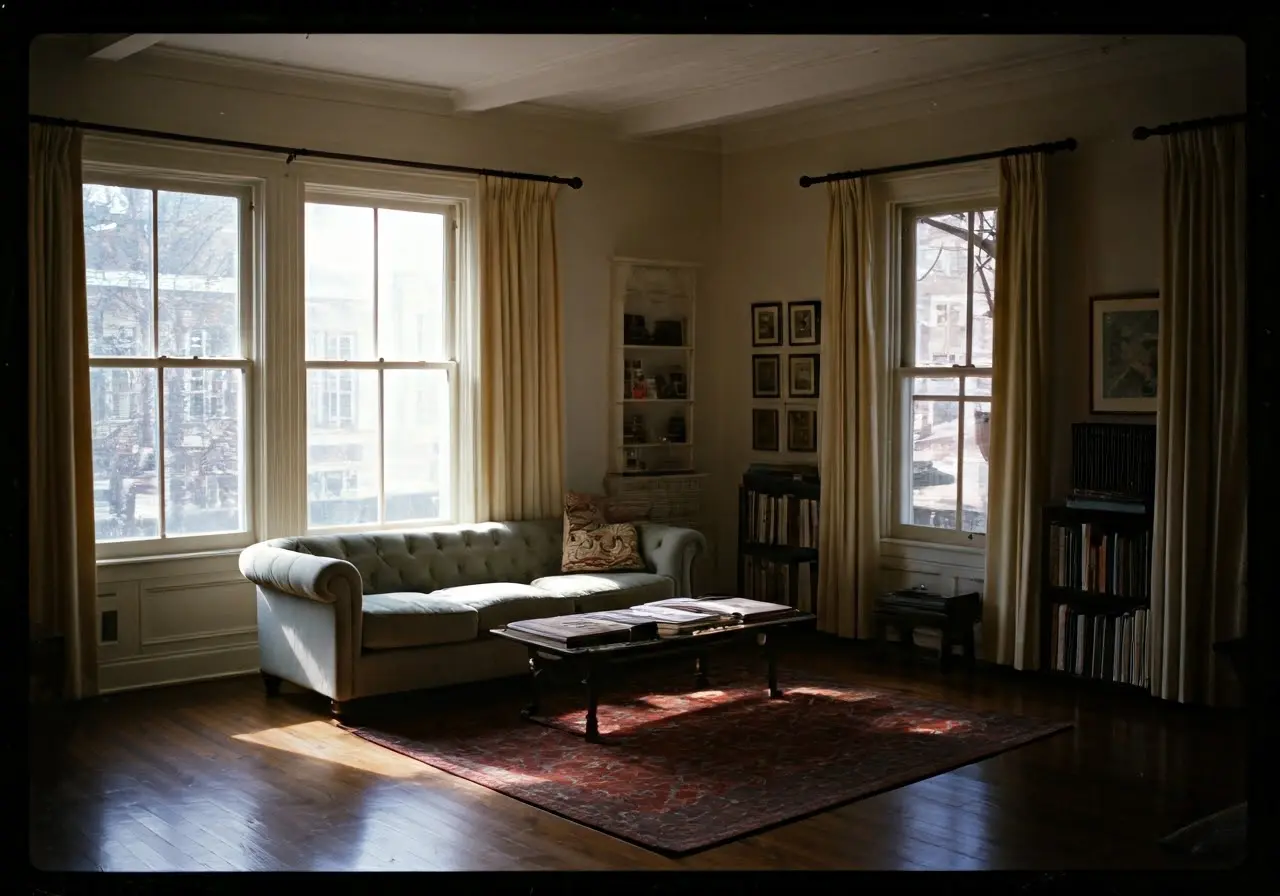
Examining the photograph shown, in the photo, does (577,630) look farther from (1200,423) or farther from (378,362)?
(1200,423)

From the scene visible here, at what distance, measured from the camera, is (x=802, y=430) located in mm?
8125

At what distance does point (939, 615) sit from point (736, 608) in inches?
50.7

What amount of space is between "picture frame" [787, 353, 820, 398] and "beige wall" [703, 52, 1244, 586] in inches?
14.9

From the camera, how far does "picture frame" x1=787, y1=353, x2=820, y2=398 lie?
8.04 m

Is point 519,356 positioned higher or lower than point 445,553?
higher

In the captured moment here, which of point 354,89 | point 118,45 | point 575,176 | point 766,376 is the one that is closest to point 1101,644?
point 766,376

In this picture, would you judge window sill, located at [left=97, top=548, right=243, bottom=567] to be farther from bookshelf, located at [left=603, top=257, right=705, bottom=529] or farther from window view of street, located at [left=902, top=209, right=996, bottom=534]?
window view of street, located at [left=902, top=209, right=996, bottom=534]

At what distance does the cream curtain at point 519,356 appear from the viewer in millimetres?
7367

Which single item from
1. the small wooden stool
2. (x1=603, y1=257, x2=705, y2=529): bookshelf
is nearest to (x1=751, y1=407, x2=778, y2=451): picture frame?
(x1=603, y1=257, x2=705, y2=529): bookshelf
